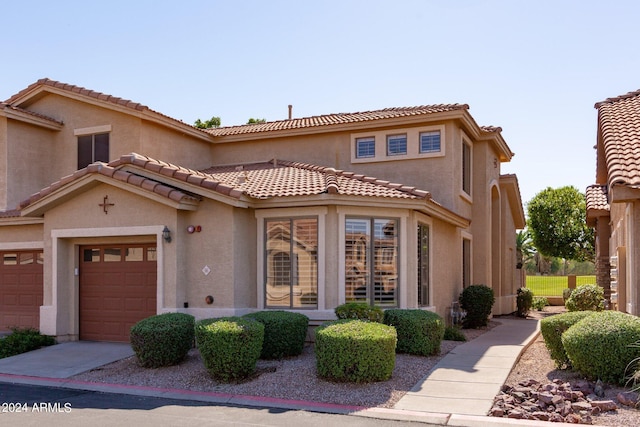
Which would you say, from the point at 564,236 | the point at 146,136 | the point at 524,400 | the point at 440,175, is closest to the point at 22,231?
the point at 146,136

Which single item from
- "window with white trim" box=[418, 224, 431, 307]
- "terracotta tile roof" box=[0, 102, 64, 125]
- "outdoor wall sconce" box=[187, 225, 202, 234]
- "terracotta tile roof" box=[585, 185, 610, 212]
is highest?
"terracotta tile roof" box=[0, 102, 64, 125]

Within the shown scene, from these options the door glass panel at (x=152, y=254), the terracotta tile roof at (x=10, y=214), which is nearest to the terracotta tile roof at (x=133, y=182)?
the door glass panel at (x=152, y=254)

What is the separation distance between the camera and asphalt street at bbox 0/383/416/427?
340 inches

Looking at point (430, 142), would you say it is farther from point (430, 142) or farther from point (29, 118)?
point (29, 118)

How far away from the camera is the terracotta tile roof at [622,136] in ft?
35.1

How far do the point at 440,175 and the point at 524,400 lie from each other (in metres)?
9.08

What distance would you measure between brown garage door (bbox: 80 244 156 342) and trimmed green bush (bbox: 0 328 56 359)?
1.07 metres

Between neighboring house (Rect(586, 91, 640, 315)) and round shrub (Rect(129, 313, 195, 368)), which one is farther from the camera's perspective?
round shrub (Rect(129, 313, 195, 368))

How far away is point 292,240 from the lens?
1451 centimetres

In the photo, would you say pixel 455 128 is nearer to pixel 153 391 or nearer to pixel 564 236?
pixel 153 391

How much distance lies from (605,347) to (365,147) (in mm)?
10324

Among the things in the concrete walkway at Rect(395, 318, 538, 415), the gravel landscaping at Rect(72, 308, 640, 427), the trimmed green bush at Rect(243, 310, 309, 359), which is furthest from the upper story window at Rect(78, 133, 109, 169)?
the concrete walkway at Rect(395, 318, 538, 415)

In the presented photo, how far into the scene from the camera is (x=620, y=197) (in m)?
10.5

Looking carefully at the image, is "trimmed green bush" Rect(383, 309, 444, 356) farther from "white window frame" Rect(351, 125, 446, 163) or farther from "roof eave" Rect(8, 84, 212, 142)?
"roof eave" Rect(8, 84, 212, 142)
